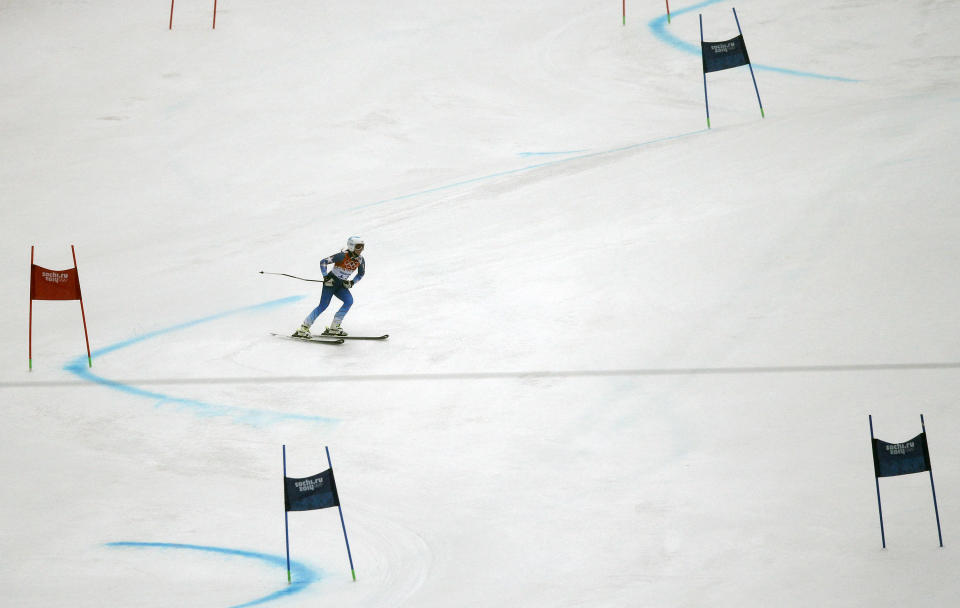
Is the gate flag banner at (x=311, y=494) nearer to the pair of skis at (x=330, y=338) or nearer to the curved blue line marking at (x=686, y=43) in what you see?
the pair of skis at (x=330, y=338)

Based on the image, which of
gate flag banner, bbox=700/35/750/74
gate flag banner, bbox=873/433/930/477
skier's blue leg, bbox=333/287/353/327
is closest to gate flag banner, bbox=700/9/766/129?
gate flag banner, bbox=700/35/750/74

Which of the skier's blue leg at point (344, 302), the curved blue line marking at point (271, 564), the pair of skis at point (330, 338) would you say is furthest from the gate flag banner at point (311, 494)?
the skier's blue leg at point (344, 302)

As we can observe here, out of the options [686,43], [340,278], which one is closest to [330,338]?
[340,278]

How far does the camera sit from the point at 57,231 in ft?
54.3

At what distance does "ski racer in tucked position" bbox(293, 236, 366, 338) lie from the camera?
12102 millimetres

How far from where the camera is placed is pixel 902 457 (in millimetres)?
7750

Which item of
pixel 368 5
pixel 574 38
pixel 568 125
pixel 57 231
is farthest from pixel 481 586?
pixel 368 5

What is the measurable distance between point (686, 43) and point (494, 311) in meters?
11.4

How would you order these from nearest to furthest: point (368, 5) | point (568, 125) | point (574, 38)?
1. point (568, 125)
2. point (574, 38)
3. point (368, 5)

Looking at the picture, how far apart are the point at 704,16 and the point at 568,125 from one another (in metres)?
5.78

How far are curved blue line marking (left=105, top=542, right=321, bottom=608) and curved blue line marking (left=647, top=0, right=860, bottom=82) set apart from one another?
1521 centimetres

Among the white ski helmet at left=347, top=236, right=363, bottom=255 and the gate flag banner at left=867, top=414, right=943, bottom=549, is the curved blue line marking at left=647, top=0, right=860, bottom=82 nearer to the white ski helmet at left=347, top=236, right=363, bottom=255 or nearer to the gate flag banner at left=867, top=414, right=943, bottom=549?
the white ski helmet at left=347, top=236, right=363, bottom=255

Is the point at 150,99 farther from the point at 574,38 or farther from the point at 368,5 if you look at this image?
the point at 574,38

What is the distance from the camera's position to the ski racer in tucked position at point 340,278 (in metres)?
12.1
